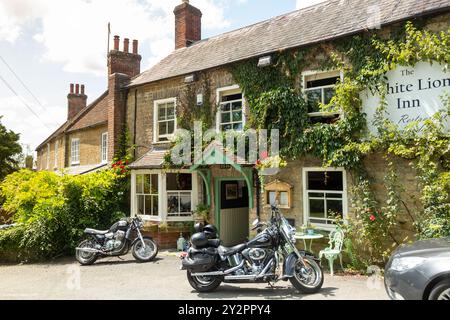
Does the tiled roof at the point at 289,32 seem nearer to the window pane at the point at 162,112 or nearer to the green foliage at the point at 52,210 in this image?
the window pane at the point at 162,112

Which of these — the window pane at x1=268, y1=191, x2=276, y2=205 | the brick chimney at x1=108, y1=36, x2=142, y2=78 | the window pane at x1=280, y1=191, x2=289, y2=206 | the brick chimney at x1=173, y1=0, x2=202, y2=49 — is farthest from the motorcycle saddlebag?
the brick chimney at x1=173, y1=0, x2=202, y2=49

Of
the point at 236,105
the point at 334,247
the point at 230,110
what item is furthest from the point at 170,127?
the point at 334,247

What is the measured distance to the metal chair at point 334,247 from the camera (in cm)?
755

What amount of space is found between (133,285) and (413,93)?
722cm

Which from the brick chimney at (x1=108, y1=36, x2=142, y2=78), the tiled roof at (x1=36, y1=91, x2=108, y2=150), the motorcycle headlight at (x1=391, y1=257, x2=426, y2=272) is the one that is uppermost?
the brick chimney at (x1=108, y1=36, x2=142, y2=78)

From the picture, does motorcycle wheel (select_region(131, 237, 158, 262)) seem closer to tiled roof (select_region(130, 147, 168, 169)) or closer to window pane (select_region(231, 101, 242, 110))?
tiled roof (select_region(130, 147, 168, 169))

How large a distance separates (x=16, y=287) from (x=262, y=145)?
6650 millimetres

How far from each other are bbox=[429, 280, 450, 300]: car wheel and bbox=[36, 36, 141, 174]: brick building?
36.7 ft

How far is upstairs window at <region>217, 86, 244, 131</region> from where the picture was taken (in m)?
10.7

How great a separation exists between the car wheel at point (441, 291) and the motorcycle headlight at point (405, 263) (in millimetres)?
339

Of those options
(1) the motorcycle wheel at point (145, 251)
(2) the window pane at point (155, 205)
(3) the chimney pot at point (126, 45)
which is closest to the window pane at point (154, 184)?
(2) the window pane at point (155, 205)

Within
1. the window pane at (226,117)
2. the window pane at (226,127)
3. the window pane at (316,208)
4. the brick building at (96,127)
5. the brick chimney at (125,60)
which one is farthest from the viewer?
the brick chimney at (125,60)

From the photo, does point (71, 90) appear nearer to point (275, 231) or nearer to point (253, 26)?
point (253, 26)

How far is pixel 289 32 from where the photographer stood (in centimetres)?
1060
